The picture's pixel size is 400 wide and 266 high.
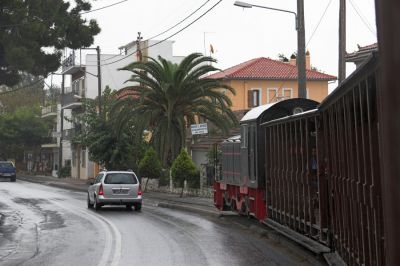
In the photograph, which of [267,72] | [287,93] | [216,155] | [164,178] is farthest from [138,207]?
[267,72]

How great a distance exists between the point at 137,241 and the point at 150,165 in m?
23.1

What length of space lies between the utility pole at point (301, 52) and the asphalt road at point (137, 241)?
178 inches

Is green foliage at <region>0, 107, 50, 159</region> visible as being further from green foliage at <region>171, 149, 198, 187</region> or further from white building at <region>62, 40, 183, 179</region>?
green foliage at <region>171, 149, 198, 187</region>

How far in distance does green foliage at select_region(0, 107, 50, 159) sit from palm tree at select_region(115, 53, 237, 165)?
4203 centimetres

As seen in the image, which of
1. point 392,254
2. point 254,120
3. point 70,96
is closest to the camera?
point 392,254

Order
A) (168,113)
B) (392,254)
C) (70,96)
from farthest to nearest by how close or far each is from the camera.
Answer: (70,96)
(168,113)
(392,254)

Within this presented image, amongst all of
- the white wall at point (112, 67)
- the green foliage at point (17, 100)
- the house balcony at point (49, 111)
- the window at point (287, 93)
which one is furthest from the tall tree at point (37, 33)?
the green foliage at point (17, 100)

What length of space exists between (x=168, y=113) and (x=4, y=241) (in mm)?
21424

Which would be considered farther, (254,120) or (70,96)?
(70,96)

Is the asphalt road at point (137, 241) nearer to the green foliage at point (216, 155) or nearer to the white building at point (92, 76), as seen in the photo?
the green foliage at point (216, 155)

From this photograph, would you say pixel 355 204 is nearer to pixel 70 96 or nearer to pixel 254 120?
pixel 254 120

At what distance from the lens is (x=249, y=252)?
Answer: 39.7ft

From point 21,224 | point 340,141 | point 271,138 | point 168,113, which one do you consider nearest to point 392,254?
point 340,141

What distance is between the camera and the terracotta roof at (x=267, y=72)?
5528 centimetres
